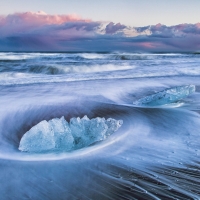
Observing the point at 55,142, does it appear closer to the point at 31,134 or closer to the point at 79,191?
the point at 31,134

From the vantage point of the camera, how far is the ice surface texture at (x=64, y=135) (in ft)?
8.02

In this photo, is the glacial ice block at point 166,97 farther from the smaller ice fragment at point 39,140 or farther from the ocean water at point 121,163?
the smaller ice fragment at point 39,140

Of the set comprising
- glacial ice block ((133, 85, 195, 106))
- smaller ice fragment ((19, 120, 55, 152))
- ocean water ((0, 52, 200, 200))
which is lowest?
ocean water ((0, 52, 200, 200))

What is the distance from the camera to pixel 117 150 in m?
2.51

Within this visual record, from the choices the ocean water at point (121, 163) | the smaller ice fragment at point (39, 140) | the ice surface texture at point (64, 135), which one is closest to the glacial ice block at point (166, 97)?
the ocean water at point (121, 163)

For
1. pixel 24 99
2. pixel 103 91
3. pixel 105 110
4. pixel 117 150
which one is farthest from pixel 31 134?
pixel 103 91

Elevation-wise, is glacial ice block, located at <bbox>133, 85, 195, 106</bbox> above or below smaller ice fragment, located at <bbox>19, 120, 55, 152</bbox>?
above

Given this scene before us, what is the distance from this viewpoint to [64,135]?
8.19 feet

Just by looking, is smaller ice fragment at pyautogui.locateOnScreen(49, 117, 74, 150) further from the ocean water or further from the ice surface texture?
the ocean water

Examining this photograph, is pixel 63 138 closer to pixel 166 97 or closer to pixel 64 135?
pixel 64 135

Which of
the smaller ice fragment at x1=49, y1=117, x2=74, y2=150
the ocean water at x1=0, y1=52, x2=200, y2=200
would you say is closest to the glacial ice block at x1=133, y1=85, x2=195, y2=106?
the ocean water at x1=0, y1=52, x2=200, y2=200

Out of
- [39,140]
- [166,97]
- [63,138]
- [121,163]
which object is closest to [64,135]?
[63,138]

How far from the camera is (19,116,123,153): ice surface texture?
2445 mm

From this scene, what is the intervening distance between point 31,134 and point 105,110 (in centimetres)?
202
